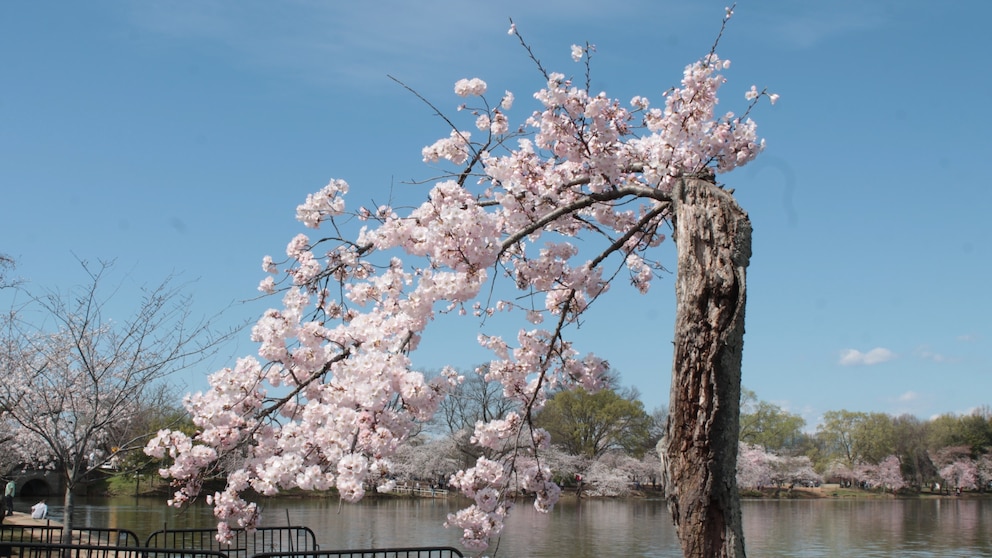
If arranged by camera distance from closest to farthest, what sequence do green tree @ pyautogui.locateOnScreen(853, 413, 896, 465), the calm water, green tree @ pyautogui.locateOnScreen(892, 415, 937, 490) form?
the calm water < green tree @ pyautogui.locateOnScreen(892, 415, 937, 490) < green tree @ pyautogui.locateOnScreen(853, 413, 896, 465)

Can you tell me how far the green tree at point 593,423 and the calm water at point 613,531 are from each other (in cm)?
1751

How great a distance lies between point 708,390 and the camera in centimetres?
373

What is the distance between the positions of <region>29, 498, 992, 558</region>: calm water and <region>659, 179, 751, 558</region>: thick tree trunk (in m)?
12.7

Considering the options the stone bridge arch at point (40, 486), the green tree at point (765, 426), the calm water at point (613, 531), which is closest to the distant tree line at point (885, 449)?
the green tree at point (765, 426)

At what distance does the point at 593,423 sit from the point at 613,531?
28.4 metres

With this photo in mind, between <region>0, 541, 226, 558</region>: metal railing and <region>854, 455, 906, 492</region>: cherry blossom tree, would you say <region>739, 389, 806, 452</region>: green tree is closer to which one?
<region>854, 455, 906, 492</region>: cherry blossom tree

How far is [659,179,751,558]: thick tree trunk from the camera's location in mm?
3711

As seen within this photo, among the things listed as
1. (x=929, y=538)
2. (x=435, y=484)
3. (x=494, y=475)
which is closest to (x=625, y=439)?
(x=435, y=484)

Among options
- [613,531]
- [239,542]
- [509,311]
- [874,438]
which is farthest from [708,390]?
[874,438]

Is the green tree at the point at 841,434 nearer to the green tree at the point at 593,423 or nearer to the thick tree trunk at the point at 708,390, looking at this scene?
the green tree at the point at 593,423

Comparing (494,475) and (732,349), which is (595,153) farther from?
(494,475)

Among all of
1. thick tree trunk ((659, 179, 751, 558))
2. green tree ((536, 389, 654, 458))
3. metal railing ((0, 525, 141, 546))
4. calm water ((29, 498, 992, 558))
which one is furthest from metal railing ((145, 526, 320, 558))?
green tree ((536, 389, 654, 458))

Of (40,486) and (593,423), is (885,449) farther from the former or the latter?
(40,486)

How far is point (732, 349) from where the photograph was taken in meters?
3.74
